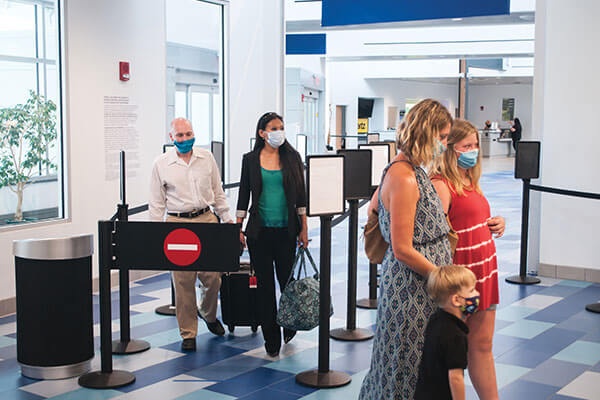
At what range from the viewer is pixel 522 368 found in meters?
4.82

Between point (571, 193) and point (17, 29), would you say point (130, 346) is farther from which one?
point (571, 193)

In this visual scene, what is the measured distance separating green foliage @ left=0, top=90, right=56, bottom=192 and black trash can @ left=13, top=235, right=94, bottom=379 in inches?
82.1

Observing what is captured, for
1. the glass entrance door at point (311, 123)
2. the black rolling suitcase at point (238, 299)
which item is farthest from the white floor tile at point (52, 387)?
the glass entrance door at point (311, 123)

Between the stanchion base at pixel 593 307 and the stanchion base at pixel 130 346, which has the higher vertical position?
the stanchion base at pixel 593 307

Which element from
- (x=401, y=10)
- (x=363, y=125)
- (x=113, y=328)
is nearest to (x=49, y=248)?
(x=113, y=328)

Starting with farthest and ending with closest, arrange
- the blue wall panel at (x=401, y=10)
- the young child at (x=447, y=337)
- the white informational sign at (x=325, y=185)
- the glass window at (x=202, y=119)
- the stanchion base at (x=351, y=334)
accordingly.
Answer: the glass window at (x=202, y=119) < the blue wall panel at (x=401, y=10) < the stanchion base at (x=351, y=334) < the white informational sign at (x=325, y=185) < the young child at (x=447, y=337)

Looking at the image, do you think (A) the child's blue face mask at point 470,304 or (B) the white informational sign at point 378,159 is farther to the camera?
(B) the white informational sign at point 378,159

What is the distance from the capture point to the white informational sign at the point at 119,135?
7.27 metres

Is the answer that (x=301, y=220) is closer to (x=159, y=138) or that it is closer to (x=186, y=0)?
(x=159, y=138)

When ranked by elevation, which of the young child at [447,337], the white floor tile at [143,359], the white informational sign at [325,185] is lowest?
the white floor tile at [143,359]

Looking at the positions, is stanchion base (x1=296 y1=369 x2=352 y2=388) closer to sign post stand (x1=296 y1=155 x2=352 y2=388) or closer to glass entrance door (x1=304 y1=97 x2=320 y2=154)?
sign post stand (x1=296 y1=155 x2=352 y2=388)

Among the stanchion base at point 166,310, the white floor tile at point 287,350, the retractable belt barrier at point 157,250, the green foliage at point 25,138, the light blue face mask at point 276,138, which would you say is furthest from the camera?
the green foliage at point 25,138

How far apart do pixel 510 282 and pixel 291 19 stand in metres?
11.1

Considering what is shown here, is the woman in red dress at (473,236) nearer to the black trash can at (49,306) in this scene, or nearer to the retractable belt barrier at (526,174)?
the black trash can at (49,306)
